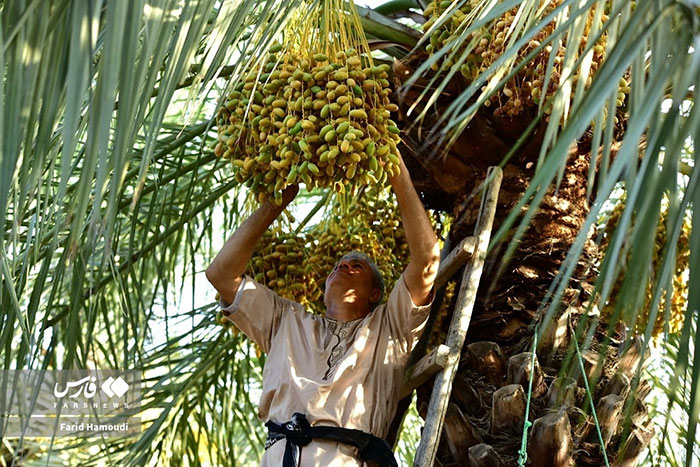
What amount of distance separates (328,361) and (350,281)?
0.91ft

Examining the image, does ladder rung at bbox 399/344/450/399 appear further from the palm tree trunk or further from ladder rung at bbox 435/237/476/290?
ladder rung at bbox 435/237/476/290

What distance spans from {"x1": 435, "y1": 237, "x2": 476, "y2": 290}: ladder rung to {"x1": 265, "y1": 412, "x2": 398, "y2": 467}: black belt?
47 centimetres

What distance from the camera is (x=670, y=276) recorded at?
1.17 metres

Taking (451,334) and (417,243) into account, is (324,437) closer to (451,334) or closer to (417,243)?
(451,334)

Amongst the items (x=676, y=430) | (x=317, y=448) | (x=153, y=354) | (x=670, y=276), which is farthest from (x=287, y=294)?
(x=670, y=276)

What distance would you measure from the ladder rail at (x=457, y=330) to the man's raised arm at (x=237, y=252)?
536 millimetres

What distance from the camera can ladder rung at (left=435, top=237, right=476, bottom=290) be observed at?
9.36ft

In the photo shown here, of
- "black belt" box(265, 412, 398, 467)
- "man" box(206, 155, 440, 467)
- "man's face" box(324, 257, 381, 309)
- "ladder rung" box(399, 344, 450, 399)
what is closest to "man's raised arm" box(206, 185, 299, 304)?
"man" box(206, 155, 440, 467)

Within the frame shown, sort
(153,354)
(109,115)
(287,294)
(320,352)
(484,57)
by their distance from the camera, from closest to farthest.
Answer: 1. (109,115)
2. (484,57)
3. (320,352)
4. (287,294)
5. (153,354)

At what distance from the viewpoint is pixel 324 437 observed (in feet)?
8.80

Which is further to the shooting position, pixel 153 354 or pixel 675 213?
pixel 153 354

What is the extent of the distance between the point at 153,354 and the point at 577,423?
163 cm

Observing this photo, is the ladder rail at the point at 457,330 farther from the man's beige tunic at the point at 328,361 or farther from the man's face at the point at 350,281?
the man's face at the point at 350,281

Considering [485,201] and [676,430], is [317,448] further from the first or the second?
[676,430]
